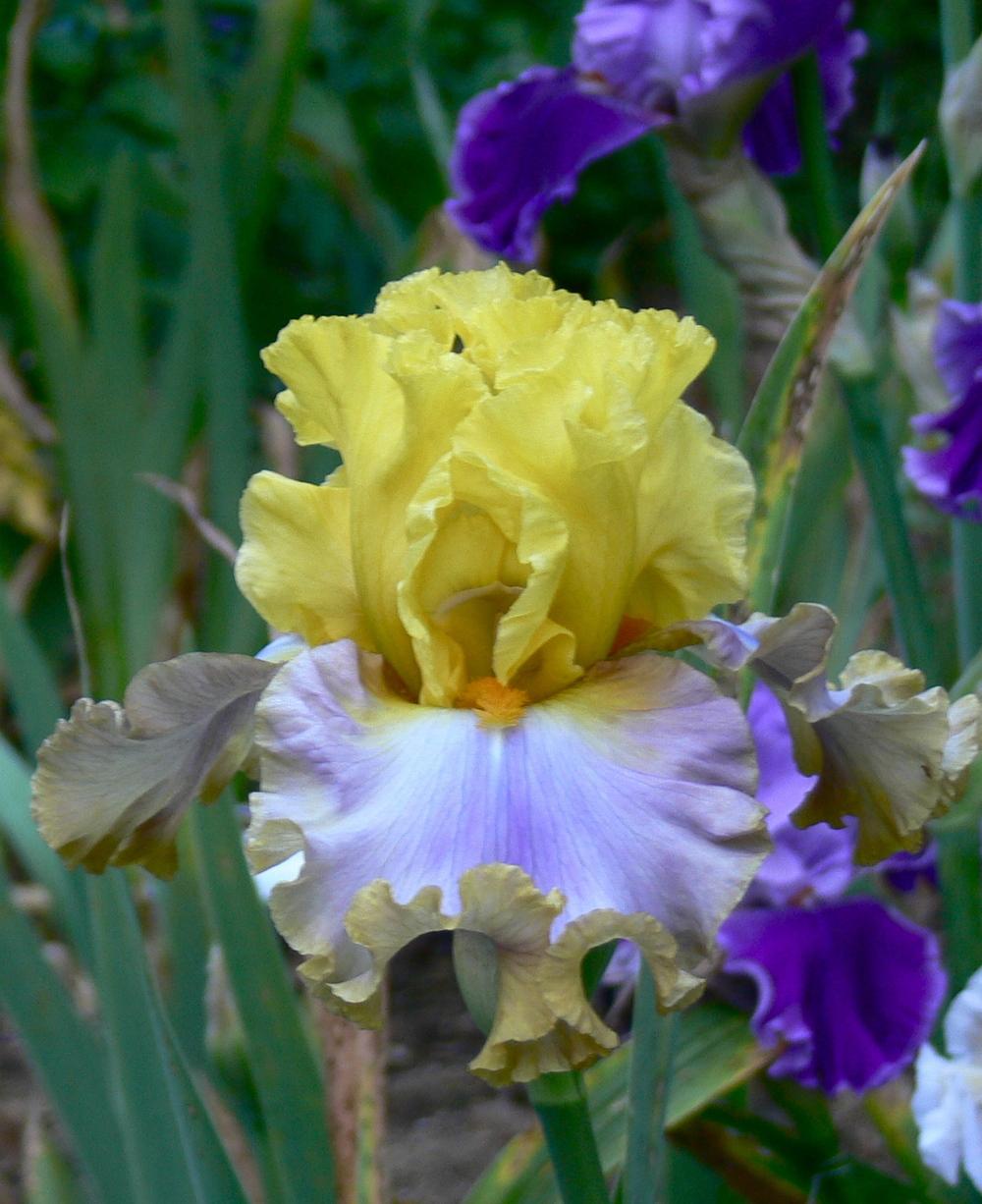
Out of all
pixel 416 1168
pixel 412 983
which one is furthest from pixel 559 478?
pixel 412 983

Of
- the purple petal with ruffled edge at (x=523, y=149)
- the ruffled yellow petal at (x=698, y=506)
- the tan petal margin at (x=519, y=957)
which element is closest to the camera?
the tan petal margin at (x=519, y=957)

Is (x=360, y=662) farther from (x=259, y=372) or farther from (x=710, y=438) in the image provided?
(x=259, y=372)

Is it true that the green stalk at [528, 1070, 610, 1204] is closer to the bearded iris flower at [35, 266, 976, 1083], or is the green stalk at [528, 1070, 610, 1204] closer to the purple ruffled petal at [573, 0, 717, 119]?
the bearded iris flower at [35, 266, 976, 1083]

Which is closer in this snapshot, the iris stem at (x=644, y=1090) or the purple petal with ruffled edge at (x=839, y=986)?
the iris stem at (x=644, y=1090)

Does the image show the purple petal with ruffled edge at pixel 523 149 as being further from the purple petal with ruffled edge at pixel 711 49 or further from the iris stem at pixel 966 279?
the iris stem at pixel 966 279

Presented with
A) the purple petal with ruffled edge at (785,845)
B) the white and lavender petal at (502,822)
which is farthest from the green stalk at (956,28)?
the white and lavender petal at (502,822)

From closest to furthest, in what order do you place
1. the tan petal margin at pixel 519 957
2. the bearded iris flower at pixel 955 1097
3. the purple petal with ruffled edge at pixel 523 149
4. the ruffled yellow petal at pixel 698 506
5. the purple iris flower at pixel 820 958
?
the tan petal margin at pixel 519 957 < the ruffled yellow petal at pixel 698 506 < the bearded iris flower at pixel 955 1097 < the purple iris flower at pixel 820 958 < the purple petal with ruffled edge at pixel 523 149

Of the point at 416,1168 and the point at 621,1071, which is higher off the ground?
the point at 621,1071
